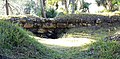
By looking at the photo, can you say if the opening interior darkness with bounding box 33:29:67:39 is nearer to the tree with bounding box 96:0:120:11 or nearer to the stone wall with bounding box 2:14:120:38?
the stone wall with bounding box 2:14:120:38

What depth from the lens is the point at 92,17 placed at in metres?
13.6

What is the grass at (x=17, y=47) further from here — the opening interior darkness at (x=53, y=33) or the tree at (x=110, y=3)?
the tree at (x=110, y=3)

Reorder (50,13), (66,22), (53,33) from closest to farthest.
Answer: (53,33)
(66,22)
(50,13)

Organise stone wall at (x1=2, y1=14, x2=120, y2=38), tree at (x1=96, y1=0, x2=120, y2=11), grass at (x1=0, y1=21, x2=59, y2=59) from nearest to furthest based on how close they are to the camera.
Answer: grass at (x1=0, y1=21, x2=59, y2=59)
stone wall at (x1=2, y1=14, x2=120, y2=38)
tree at (x1=96, y1=0, x2=120, y2=11)

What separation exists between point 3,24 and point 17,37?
949 millimetres

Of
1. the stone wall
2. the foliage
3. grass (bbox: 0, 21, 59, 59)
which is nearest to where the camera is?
grass (bbox: 0, 21, 59, 59)

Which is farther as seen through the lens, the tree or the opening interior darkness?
the tree

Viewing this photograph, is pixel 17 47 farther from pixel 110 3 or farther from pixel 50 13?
pixel 110 3

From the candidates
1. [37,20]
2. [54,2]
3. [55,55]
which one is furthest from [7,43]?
[54,2]

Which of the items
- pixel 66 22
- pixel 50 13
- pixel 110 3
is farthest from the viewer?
pixel 110 3

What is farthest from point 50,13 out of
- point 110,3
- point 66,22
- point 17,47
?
point 17,47

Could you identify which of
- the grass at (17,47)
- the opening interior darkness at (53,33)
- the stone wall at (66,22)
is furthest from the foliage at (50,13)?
the grass at (17,47)

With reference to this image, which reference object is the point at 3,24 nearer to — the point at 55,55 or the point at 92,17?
the point at 55,55

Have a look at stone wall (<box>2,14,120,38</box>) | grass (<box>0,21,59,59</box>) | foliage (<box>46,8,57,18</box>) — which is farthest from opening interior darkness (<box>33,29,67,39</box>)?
grass (<box>0,21,59,59</box>)
